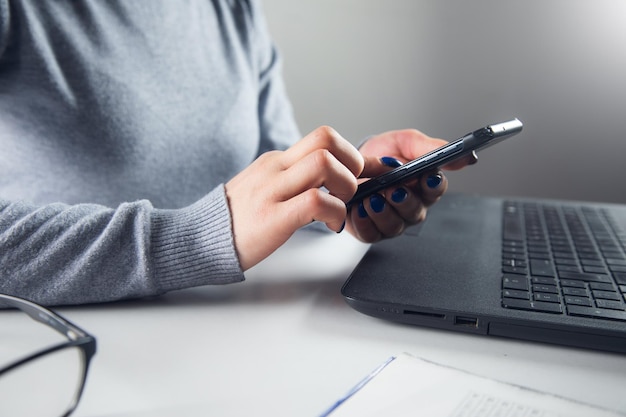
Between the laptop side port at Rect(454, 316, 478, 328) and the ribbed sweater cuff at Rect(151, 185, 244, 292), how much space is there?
0.18m

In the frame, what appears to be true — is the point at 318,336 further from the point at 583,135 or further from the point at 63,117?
the point at 583,135

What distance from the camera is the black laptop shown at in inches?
15.4

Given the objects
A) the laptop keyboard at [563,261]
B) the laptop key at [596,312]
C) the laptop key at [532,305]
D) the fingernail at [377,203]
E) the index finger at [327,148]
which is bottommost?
the laptop keyboard at [563,261]

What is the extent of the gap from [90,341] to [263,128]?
2.08 feet

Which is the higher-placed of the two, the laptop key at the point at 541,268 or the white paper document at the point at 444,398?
the white paper document at the point at 444,398

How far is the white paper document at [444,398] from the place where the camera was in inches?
12.1

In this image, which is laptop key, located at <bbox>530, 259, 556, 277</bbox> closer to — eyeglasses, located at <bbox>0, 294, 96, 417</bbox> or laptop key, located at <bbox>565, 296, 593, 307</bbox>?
laptop key, located at <bbox>565, 296, 593, 307</bbox>

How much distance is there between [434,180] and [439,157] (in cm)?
10

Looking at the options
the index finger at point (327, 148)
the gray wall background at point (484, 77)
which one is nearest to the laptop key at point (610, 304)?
the index finger at point (327, 148)

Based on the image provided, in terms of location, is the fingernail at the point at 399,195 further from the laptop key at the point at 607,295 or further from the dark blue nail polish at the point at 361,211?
the laptop key at the point at 607,295

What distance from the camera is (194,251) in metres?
0.47

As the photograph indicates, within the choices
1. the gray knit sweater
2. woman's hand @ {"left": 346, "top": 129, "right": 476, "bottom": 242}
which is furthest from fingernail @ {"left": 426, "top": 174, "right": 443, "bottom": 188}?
the gray knit sweater

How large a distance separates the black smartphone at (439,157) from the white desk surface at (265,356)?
0.10m

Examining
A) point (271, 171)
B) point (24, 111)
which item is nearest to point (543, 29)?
point (271, 171)
